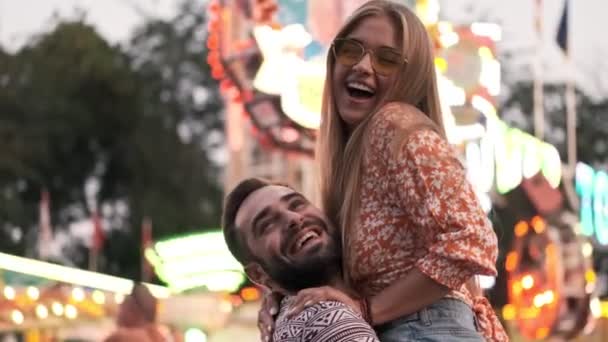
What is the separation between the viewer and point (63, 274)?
19922mm

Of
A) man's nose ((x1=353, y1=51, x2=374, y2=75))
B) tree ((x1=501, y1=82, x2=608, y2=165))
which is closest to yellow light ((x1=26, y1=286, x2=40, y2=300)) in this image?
man's nose ((x1=353, y1=51, x2=374, y2=75))

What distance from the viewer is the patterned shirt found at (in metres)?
3.13

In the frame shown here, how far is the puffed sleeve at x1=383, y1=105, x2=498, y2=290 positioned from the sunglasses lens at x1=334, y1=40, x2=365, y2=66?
33 centimetres

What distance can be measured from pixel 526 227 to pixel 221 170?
2863 cm

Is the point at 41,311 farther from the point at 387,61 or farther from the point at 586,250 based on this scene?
the point at 387,61

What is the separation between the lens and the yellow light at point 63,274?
1884 centimetres

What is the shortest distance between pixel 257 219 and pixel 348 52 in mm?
483

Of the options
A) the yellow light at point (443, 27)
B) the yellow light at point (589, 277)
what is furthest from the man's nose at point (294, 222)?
the yellow light at point (589, 277)

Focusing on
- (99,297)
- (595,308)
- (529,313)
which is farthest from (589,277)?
(99,297)

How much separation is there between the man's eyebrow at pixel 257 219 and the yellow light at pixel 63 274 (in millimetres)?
14740

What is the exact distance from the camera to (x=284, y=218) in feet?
11.0

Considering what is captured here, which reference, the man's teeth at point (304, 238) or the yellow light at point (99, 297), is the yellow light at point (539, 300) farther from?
the man's teeth at point (304, 238)

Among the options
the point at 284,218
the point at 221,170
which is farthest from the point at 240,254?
the point at 221,170

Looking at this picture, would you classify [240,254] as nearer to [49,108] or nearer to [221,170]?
[49,108]
